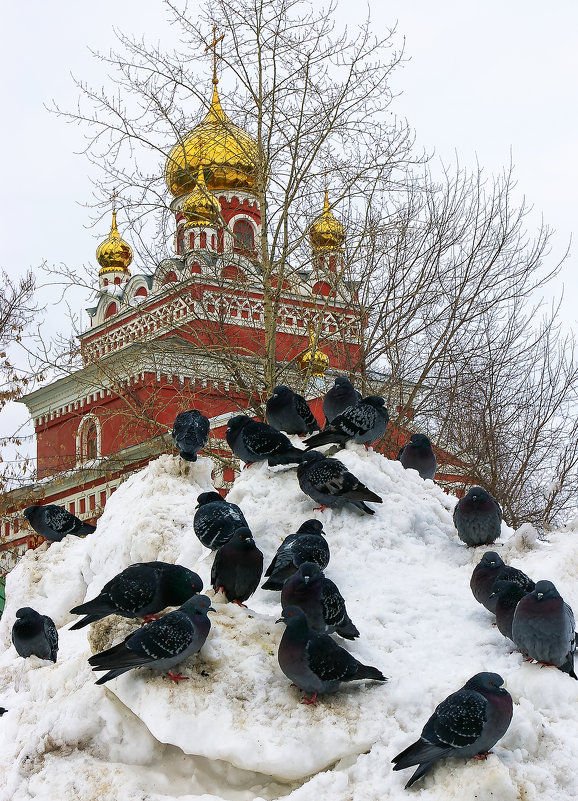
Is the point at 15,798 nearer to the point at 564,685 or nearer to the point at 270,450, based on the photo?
the point at 564,685

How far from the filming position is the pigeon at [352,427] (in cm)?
802

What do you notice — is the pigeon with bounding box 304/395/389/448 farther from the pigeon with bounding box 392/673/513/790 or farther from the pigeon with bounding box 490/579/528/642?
the pigeon with bounding box 392/673/513/790

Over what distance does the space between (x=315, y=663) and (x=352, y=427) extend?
3198mm

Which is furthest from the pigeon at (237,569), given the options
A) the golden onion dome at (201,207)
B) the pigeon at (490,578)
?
the golden onion dome at (201,207)

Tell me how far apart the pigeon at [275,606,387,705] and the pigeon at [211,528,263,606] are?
38.0 inches

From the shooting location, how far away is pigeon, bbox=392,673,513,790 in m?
4.43

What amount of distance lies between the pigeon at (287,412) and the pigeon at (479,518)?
2147 millimetres

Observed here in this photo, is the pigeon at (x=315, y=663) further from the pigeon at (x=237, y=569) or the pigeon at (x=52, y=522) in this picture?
the pigeon at (x=52, y=522)

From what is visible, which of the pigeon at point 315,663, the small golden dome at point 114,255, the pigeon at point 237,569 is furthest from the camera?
the small golden dome at point 114,255

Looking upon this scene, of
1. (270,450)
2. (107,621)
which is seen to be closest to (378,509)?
(270,450)

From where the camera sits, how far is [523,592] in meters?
5.75

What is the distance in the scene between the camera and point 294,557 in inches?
246

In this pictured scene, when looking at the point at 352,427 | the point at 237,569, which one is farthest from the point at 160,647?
the point at 352,427

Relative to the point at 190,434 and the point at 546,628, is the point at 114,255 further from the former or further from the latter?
the point at 546,628
